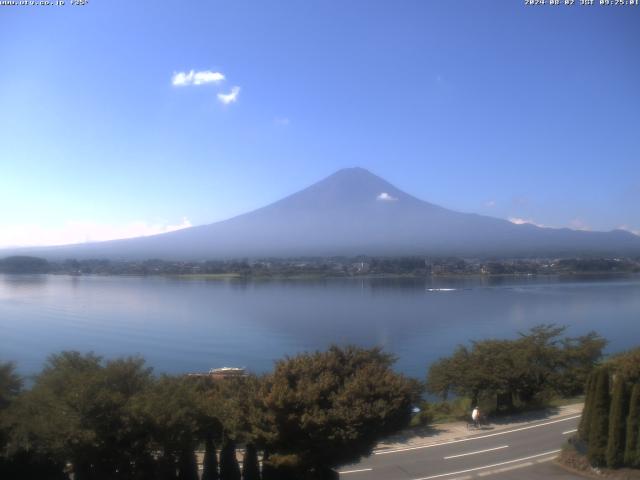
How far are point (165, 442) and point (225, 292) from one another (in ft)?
86.3

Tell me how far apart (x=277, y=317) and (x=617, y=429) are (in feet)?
54.7

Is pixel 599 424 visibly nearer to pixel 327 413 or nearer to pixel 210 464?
pixel 327 413

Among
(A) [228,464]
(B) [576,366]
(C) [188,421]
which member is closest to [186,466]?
(A) [228,464]

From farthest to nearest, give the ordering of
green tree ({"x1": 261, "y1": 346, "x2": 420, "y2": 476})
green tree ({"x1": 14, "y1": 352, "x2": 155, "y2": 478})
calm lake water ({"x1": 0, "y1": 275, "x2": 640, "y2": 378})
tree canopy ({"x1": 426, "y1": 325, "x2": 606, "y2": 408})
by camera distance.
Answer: calm lake water ({"x1": 0, "y1": 275, "x2": 640, "y2": 378})
tree canopy ({"x1": 426, "y1": 325, "x2": 606, "y2": 408})
green tree ({"x1": 261, "y1": 346, "x2": 420, "y2": 476})
green tree ({"x1": 14, "y1": 352, "x2": 155, "y2": 478})

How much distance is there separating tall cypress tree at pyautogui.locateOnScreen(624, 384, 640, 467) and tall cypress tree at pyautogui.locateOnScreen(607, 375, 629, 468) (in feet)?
0.15

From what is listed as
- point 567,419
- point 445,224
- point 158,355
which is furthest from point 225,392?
point 445,224

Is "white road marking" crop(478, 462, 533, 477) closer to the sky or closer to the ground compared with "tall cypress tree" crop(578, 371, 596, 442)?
closer to the ground

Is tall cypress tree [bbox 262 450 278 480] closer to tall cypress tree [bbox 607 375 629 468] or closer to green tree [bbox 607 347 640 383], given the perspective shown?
tall cypress tree [bbox 607 375 629 468]

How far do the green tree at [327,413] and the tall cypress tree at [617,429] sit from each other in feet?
5.37

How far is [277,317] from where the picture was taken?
20547 millimetres

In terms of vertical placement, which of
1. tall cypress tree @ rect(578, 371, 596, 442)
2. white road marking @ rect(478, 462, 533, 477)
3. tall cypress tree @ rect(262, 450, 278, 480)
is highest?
tall cypress tree @ rect(578, 371, 596, 442)

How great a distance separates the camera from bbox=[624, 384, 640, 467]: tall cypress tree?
4305mm

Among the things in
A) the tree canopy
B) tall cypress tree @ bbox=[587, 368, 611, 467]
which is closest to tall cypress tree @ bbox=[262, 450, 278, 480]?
tall cypress tree @ bbox=[587, 368, 611, 467]

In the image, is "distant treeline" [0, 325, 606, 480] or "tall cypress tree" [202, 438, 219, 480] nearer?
"distant treeline" [0, 325, 606, 480]
